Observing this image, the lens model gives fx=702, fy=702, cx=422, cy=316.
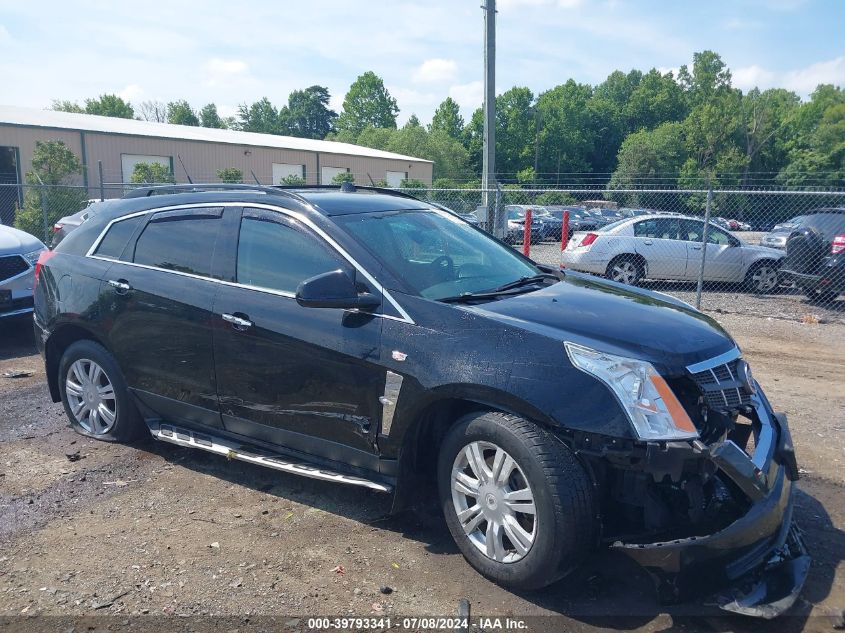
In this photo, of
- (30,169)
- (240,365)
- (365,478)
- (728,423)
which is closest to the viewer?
(728,423)

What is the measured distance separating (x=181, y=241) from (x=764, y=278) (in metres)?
11.8

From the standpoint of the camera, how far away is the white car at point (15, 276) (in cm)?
782

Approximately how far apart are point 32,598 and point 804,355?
8.06 metres

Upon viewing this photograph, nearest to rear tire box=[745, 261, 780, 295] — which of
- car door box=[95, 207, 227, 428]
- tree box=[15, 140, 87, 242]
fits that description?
car door box=[95, 207, 227, 428]

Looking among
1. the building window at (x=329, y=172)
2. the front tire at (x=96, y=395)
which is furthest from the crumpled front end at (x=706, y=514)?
the building window at (x=329, y=172)

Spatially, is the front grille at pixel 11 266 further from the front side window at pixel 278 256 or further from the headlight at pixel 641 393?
the headlight at pixel 641 393

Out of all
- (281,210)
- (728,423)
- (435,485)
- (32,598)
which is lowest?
(32,598)

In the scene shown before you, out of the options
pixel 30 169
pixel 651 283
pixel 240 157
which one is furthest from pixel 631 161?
pixel 651 283

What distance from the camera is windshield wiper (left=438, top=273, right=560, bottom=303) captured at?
3680mm

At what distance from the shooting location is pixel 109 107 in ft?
288

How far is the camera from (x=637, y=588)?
10.9ft

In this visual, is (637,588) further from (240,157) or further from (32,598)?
(240,157)

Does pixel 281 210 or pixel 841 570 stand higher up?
pixel 281 210

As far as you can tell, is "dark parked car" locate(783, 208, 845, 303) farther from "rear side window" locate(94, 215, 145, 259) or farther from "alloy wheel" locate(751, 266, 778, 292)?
"rear side window" locate(94, 215, 145, 259)
